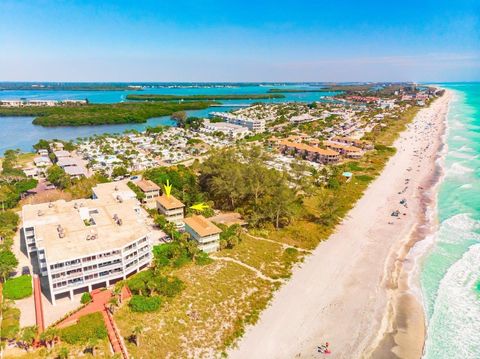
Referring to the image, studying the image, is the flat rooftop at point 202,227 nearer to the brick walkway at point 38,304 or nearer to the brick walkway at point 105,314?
the brick walkway at point 105,314

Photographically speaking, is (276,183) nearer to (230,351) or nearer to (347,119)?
(230,351)

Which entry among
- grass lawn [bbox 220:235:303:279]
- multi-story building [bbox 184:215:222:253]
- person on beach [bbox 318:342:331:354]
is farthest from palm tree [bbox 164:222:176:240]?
person on beach [bbox 318:342:331:354]

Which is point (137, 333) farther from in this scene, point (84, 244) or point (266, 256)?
point (266, 256)

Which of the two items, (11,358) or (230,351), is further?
(230,351)

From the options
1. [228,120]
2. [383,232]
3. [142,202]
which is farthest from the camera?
[228,120]

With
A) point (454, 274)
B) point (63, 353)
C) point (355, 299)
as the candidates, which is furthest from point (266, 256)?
point (63, 353)

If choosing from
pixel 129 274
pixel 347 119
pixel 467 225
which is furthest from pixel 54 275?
pixel 347 119
